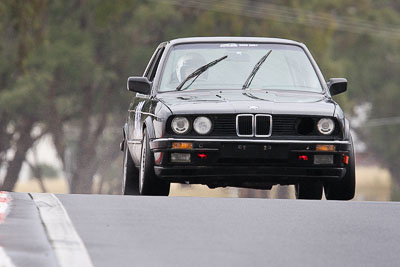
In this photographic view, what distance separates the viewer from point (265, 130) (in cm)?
1209

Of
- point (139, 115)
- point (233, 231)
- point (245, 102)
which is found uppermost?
point (245, 102)

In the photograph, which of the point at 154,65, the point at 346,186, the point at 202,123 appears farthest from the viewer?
the point at 154,65

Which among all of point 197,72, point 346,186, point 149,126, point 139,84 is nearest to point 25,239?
point 149,126

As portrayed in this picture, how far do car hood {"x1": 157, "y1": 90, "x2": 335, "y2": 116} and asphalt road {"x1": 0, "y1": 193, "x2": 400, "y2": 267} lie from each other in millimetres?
1087

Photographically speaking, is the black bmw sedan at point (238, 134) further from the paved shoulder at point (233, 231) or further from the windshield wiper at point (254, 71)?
the paved shoulder at point (233, 231)

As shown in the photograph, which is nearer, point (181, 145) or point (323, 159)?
point (181, 145)

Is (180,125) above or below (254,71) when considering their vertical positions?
below

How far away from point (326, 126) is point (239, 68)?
5.00ft

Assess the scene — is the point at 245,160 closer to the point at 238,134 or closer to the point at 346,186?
the point at 238,134

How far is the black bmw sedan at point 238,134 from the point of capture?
1198cm

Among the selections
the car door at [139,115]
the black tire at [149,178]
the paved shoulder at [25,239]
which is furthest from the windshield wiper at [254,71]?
the paved shoulder at [25,239]

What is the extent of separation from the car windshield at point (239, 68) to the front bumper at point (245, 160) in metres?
1.26

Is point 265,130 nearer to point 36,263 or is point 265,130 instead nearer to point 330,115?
point 330,115

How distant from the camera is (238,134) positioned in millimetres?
12039
